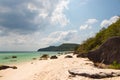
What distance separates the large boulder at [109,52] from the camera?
18031 millimetres

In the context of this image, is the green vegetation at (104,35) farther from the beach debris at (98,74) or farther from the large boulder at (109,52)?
the beach debris at (98,74)

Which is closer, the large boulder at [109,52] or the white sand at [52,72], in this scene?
the white sand at [52,72]

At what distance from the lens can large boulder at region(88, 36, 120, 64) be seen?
1803 centimetres

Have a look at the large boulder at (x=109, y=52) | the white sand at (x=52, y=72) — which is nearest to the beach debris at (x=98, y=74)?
the white sand at (x=52, y=72)

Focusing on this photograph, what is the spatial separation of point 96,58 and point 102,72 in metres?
6.33

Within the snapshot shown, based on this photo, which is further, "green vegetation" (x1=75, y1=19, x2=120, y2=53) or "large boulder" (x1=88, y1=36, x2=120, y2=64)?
"green vegetation" (x1=75, y1=19, x2=120, y2=53)

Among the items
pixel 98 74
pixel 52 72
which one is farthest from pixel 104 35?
pixel 98 74

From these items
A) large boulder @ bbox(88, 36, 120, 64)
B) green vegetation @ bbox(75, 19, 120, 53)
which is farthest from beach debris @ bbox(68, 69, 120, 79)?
green vegetation @ bbox(75, 19, 120, 53)

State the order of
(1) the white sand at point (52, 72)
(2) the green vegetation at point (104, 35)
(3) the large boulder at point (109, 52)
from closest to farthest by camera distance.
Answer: (1) the white sand at point (52, 72) < (3) the large boulder at point (109, 52) < (2) the green vegetation at point (104, 35)

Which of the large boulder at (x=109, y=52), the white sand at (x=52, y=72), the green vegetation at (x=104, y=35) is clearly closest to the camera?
the white sand at (x=52, y=72)

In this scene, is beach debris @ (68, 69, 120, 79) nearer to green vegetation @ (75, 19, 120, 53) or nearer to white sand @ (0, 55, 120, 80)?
white sand @ (0, 55, 120, 80)

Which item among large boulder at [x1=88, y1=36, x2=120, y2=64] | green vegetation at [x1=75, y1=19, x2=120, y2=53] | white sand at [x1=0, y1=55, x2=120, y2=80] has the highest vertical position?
green vegetation at [x1=75, y1=19, x2=120, y2=53]

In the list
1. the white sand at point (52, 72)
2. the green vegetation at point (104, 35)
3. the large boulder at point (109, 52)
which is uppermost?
the green vegetation at point (104, 35)

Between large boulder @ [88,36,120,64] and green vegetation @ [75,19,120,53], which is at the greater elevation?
green vegetation @ [75,19,120,53]
